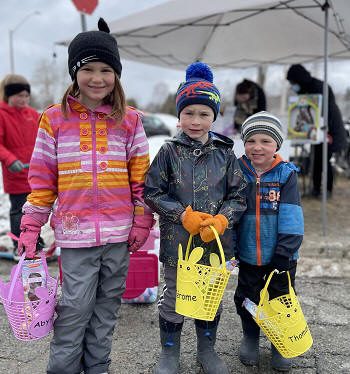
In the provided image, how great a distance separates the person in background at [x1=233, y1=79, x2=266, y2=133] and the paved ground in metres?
3.01

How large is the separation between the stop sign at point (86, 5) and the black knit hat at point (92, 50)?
221cm

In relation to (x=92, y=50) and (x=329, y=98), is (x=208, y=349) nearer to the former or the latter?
(x=92, y=50)

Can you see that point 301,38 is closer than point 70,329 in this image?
No

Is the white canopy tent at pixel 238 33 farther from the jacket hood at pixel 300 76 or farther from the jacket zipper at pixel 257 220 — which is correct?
the jacket zipper at pixel 257 220

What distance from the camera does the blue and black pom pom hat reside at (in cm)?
218

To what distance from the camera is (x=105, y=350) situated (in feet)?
7.23

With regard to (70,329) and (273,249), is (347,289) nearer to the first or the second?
(273,249)

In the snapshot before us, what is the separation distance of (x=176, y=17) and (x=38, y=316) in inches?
147

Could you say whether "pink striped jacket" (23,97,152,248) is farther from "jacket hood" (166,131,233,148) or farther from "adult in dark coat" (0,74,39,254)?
"adult in dark coat" (0,74,39,254)

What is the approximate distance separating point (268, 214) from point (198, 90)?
0.78 meters

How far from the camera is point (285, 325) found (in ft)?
7.08

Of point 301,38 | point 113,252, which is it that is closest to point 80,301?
point 113,252

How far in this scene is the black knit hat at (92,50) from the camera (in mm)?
1990

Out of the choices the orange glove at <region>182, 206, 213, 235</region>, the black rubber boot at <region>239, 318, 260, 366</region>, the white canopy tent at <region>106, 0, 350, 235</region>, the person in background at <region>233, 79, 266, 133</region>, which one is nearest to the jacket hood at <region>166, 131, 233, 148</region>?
the orange glove at <region>182, 206, 213, 235</region>
